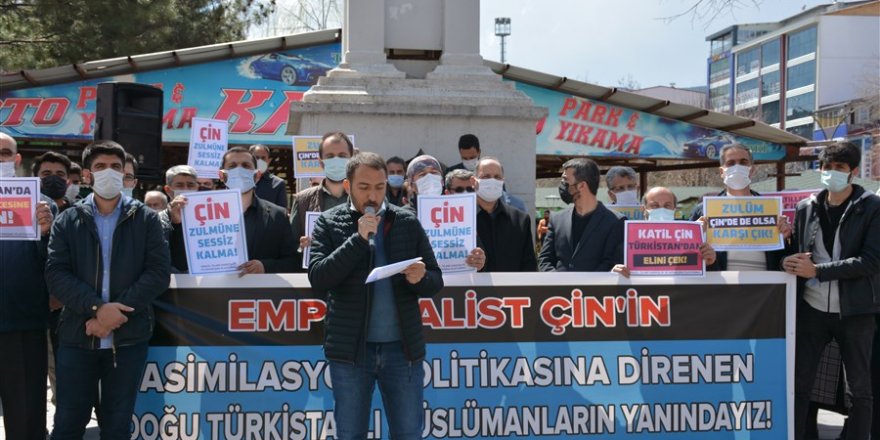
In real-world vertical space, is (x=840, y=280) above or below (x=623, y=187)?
below

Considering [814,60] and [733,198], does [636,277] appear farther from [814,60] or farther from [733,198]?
[814,60]

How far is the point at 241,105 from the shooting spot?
16.3m

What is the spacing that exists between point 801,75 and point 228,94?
289ft

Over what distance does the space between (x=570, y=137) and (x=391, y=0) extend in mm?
10211

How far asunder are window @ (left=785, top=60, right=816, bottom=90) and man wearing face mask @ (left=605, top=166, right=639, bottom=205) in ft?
296

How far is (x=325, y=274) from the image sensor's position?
13.5ft

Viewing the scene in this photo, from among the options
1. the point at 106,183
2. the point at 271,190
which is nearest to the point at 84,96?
the point at 271,190

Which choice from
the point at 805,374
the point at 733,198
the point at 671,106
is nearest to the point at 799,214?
the point at 733,198

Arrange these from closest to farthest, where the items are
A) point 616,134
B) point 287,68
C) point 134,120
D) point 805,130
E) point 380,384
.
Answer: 1. point 380,384
2. point 134,120
3. point 287,68
4. point 616,134
5. point 805,130

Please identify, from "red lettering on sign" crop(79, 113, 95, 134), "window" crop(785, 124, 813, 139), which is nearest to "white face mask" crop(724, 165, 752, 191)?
"red lettering on sign" crop(79, 113, 95, 134)

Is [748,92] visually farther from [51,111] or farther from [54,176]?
[54,176]

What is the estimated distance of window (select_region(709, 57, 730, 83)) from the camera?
379ft

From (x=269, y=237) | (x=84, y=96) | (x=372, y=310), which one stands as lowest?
(x=372, y=310)

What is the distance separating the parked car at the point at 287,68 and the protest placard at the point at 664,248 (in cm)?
1205
